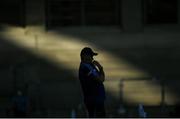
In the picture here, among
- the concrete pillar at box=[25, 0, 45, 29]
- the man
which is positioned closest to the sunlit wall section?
the concrete pillar at box=[25, 0, 45, 29]

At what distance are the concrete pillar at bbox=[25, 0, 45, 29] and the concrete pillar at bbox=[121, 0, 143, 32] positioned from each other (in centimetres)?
196

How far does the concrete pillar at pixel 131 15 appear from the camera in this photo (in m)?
20.8

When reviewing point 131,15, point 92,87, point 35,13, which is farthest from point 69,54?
point 92,87

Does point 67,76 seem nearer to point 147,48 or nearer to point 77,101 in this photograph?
point 77,101

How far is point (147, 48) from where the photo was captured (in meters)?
20.8

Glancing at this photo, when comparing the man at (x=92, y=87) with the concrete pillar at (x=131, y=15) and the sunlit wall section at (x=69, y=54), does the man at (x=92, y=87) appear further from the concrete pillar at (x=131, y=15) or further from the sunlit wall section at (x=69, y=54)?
the concrete pillar at (x=131, y=15)

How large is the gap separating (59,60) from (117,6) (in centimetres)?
194

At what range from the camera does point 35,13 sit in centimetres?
2062

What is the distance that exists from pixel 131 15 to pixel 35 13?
232cm

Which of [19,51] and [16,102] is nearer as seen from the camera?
[16,102]

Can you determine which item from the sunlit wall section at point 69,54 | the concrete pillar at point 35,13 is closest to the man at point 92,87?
the sunlit wall section at point 69,54

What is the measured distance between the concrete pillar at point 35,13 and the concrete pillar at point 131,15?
6.42 feet

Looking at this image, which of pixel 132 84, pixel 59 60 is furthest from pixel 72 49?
pixel 132 84

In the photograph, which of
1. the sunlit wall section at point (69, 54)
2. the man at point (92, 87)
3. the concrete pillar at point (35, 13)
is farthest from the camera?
the sunlit wall section at point (69, 54)
